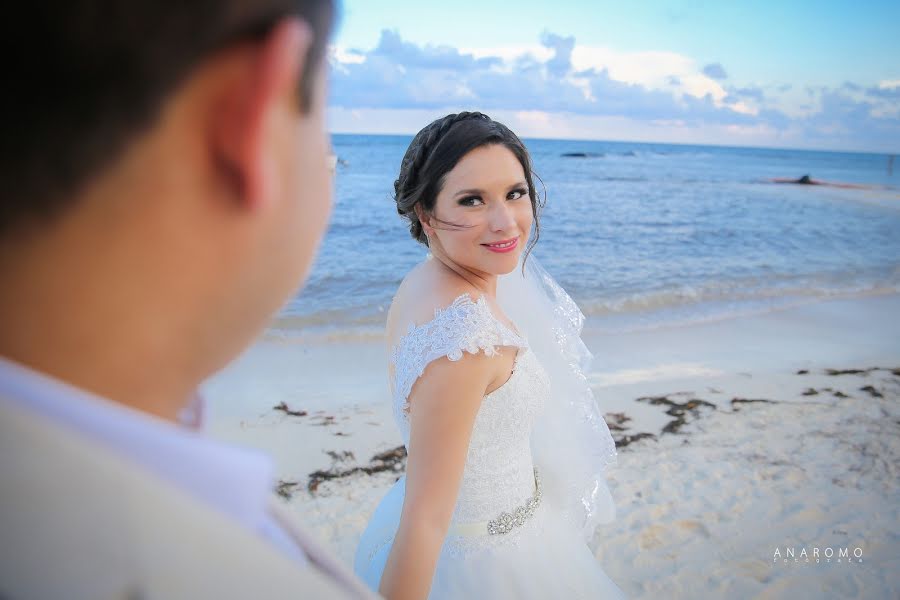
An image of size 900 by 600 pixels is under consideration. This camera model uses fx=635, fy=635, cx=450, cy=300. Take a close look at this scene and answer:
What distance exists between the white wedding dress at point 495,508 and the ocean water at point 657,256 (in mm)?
2094

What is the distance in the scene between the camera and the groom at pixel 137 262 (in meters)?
0.49

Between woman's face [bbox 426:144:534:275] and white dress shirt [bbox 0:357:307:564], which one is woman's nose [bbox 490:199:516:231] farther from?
white dress shirt [bbox 0:357:307:564]

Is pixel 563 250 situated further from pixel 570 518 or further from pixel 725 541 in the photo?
pixel 570 518

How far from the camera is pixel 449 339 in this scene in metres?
2.18

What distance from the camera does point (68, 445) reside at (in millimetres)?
499

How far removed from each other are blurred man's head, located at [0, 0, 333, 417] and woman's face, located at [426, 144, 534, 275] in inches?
79.1

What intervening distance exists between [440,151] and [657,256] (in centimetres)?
1347

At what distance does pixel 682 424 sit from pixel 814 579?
2162mm

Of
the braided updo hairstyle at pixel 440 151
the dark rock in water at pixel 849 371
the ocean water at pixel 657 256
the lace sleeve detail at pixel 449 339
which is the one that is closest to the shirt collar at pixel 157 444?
the lace sleeve detail at pixel 449 339

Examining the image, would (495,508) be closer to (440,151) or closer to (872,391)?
(440,151)

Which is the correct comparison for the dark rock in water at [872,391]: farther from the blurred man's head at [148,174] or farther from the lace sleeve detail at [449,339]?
the blurred man's head at [148,174]

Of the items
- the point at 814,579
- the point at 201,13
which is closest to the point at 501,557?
the point at 201,13

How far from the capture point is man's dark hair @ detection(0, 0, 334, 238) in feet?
1.57

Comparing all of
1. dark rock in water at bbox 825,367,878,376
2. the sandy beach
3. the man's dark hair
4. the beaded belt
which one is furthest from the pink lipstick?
dark rock in water at bbox 825,367,878,376
